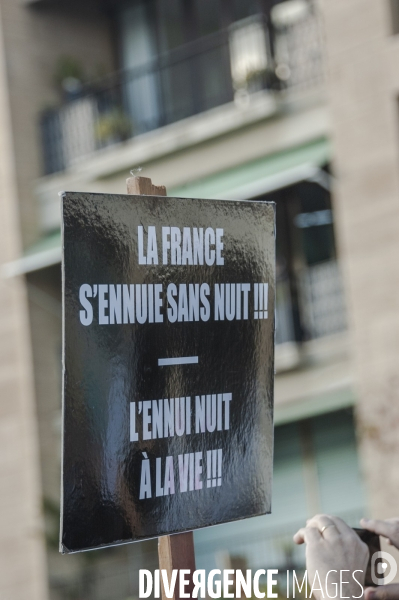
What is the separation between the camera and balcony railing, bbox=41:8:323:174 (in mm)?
13570

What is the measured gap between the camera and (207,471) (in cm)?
337

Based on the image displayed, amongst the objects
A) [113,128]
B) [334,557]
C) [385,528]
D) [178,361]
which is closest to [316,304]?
[113,128]

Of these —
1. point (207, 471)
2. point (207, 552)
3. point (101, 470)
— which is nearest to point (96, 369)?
point (101, 470)

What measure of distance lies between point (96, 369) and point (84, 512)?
1.31 ft

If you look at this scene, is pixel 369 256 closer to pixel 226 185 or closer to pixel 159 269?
pixel 226 185

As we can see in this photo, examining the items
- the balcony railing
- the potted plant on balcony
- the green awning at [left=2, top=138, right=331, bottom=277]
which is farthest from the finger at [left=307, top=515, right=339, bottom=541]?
the potted plant on balcony

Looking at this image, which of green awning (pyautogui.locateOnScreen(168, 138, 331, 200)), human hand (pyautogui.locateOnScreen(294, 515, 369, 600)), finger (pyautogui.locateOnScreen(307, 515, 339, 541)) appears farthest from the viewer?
green awning (pyautogui.locateOnScreen(168, 138, 331, 200))

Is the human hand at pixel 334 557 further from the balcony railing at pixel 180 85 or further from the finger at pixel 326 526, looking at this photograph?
the balcony railing at pixel 180 85

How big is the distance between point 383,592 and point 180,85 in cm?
1306

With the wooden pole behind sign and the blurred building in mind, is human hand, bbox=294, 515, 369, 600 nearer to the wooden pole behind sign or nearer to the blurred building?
the wooden pole behind sign

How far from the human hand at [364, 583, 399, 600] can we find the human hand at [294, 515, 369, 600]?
4 cm

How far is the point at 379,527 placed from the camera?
2.80 metres

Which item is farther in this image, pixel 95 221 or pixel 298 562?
pixel 298 562

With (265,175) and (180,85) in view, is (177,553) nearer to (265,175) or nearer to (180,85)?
(265,175)
